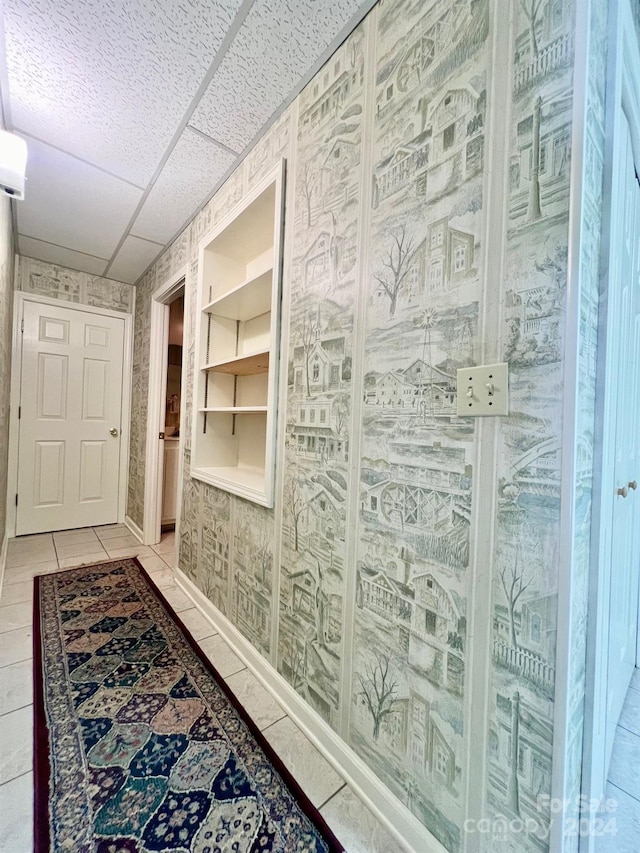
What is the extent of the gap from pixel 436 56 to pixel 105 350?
139 inches

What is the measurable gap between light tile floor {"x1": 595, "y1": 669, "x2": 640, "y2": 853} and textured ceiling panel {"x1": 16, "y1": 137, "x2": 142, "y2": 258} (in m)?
3.29

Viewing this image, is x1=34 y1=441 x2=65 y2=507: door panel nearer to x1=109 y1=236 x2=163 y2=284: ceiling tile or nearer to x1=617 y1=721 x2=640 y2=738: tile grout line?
x1=109 y1=236 x2=163 y2=284: ceiling tile

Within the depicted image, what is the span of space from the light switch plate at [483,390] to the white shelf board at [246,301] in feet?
3.59

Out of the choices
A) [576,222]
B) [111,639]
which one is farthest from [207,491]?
[576,222]

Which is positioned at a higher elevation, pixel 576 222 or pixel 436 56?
pixel 436 56

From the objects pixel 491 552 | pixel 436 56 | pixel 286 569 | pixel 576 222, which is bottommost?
pixel 286 569

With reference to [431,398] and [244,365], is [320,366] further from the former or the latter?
[244,365]

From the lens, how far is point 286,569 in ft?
4.47

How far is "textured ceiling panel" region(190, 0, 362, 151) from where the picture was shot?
3.67 feet

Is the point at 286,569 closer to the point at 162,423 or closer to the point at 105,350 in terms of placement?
the point at 162,423

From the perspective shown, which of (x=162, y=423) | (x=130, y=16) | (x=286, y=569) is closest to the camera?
(x=130, y=16)

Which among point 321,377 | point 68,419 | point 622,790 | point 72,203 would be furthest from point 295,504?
point 68,419

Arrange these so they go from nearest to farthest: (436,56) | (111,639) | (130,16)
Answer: (436,56), (130,16), (111,639)

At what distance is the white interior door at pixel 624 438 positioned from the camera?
910mm
